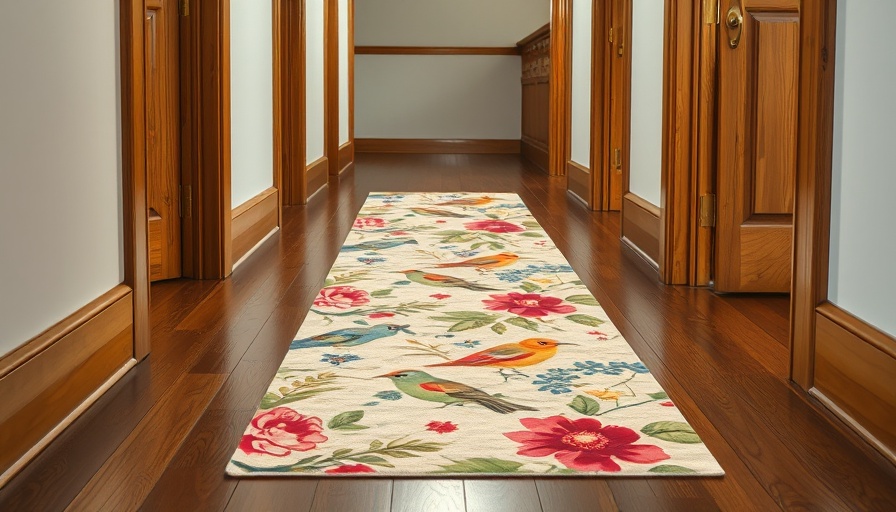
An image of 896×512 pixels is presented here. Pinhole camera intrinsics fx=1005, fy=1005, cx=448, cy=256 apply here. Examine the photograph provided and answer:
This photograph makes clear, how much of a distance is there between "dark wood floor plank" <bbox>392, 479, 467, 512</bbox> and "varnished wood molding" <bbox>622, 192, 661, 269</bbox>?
1962mm

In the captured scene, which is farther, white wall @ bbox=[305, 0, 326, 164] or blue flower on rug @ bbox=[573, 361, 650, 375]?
white wall @ bbox=[305, 0, 326, 164]

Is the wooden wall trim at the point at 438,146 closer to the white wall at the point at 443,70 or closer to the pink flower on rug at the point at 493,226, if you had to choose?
the white wall at the point at 443,70

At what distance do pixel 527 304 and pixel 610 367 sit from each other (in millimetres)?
646

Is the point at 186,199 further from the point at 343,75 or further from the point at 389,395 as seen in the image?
the point at 343,75

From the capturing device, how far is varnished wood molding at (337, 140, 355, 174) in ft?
23.5

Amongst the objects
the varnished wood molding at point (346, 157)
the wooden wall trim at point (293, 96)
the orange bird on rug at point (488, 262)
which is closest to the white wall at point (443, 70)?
the varnished wood molding at point (346, 157)

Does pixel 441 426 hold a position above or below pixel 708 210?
below

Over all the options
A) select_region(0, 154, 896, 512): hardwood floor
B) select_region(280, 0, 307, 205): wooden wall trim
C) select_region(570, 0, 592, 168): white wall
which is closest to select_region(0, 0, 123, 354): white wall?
select_region(0, 154, 896, 512): hardwood floor

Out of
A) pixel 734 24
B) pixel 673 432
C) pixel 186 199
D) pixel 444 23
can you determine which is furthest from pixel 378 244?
pixel 444 23

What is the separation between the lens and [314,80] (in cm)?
584

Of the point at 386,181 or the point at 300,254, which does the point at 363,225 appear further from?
the point at 386,181

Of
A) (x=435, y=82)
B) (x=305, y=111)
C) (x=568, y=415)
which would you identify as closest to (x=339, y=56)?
(x=305, y=111)

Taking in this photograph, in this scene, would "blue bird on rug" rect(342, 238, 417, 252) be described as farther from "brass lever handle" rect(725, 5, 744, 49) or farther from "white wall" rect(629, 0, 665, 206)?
"brass lever handle" rect(725, 5, 744, 49)

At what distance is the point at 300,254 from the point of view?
11.7 ft
